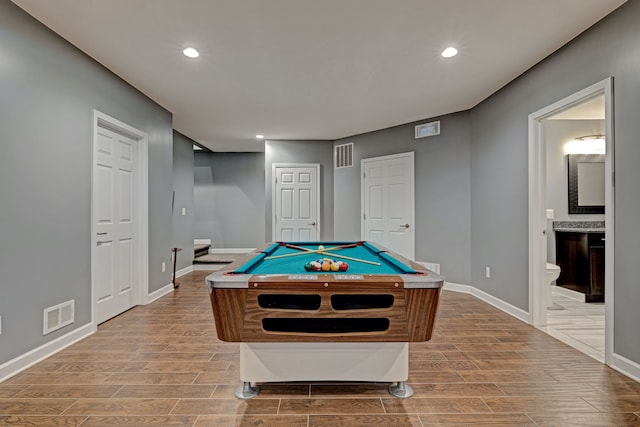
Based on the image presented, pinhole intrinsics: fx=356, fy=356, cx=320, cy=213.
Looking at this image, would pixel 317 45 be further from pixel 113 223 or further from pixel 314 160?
pixel 314 160

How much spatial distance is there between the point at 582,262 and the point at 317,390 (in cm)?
394

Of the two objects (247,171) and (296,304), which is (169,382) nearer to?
(296,304)

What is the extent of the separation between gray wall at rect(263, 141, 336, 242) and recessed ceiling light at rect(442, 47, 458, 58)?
144 inches

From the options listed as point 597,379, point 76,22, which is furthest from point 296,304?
point 76,22

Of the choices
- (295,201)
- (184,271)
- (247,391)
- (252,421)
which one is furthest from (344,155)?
(252,421)

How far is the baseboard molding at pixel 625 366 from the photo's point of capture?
229 cm

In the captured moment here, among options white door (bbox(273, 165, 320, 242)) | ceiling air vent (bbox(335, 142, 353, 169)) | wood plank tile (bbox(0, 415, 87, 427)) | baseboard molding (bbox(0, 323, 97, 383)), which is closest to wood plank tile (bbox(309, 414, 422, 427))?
wood plank tile (bbox(0, 415, 87, 427))

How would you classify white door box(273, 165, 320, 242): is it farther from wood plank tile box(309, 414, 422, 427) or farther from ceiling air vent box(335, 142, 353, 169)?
wood plank tile box(309, 414, 422, 427)

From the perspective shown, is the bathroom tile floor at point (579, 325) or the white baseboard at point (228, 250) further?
the white baseboard at point (228, 250)

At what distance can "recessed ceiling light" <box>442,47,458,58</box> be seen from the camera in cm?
303

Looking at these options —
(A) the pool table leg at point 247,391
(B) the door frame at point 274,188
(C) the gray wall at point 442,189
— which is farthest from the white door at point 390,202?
(A) the pool table leg at point 247,391

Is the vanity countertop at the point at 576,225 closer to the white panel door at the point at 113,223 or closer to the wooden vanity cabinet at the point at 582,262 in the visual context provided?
the wooden vanity cabinet at the point at 582,262

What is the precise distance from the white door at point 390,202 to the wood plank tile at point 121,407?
4.20 meters

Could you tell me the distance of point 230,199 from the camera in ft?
27.8
